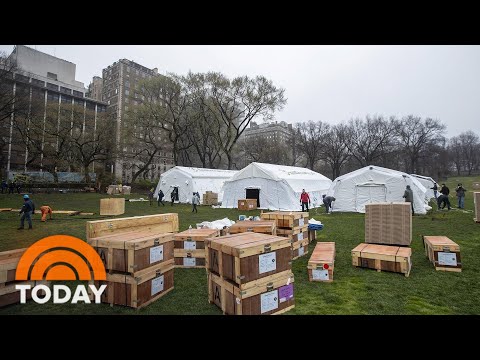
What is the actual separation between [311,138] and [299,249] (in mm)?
45566

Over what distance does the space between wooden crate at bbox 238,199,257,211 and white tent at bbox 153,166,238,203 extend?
16.2ft

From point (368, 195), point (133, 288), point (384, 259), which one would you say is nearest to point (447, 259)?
point (384, 259)

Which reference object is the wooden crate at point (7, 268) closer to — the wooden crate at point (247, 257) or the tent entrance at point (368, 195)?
the wooden crate at point (247, 257)

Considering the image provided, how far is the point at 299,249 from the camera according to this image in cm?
770

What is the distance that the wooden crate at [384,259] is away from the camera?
585cm

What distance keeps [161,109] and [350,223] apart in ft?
96.2

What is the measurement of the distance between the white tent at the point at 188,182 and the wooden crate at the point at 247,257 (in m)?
20.1

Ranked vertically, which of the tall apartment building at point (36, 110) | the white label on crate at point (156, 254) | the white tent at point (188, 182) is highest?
the tall apartment building at point (36, 110)

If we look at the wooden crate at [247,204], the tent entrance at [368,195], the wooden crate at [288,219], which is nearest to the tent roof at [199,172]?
the wooden crate at [247,204]

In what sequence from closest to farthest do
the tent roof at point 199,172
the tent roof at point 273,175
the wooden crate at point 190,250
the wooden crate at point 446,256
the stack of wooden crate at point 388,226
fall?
the wooden crate at point 446,256 → the wooden crate at point 190,250 → the stack of wooden crate at point 388,226 → the tent roof at point 273,175 → the tent roof at point 199,172

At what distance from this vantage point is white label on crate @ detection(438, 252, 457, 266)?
239 inches

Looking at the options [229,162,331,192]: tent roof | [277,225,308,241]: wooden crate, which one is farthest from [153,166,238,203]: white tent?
[277,225,308,241]: wooden crate

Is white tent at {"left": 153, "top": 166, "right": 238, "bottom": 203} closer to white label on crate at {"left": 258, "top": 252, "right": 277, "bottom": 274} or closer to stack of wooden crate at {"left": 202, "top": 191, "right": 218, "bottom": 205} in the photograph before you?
stack of wooden crate at {"left": 202, "top": 191, "right": 218, "bottom": 205}

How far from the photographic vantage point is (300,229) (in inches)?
306
